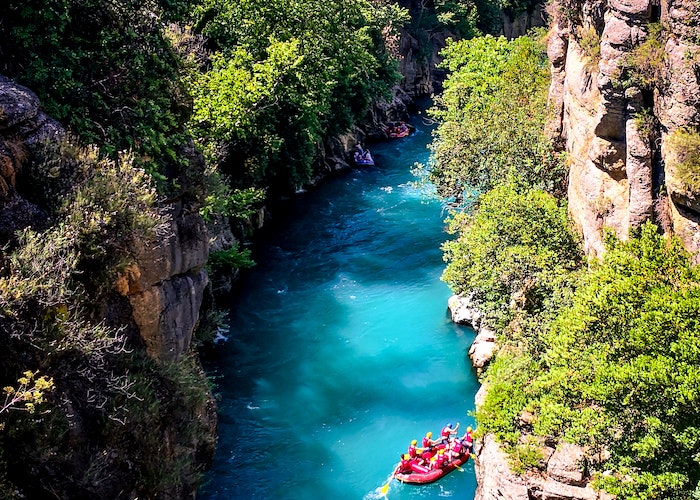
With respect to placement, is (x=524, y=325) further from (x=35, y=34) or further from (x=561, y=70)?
(x=35, y=34)

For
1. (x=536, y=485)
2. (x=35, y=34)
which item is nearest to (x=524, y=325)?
(x=536, y=485)

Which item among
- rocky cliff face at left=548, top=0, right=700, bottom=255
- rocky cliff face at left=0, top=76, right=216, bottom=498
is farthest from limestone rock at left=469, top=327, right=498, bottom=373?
rocky cliff face at left=0, top=76, right=216, bottom=498

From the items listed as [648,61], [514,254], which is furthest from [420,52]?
[648,61]

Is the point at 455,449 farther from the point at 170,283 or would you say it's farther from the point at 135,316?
the point at 135,316

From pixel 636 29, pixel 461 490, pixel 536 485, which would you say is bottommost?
pixel 461 490

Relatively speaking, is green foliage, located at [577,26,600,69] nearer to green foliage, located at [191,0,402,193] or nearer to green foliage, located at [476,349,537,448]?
green foliage, located at [476,349,537,448]

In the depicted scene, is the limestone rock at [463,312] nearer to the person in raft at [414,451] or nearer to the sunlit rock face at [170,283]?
the person in raft at [414,451]

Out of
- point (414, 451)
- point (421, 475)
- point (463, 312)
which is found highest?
point (463, 312)
